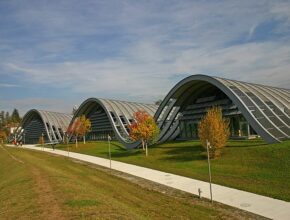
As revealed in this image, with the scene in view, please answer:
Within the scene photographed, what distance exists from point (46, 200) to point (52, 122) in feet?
279

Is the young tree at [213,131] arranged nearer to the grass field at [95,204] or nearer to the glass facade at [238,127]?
the grass field at [95,204]

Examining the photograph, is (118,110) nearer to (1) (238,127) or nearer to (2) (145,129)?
(2) (145,129)

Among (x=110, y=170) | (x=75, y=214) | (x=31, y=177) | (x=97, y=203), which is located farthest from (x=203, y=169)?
(x=75, y=214)

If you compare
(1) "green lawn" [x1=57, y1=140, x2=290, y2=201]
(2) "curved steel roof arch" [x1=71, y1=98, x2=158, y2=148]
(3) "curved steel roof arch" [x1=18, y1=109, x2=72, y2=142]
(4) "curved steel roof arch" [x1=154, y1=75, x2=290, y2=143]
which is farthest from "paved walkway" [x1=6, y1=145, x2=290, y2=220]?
(3) "curved steel roof arch" [x1=18, y1=109, x2=72, y2=142]

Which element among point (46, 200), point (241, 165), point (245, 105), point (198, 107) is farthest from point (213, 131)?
point (198, 107)

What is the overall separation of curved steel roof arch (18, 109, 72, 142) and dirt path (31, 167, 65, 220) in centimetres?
7345

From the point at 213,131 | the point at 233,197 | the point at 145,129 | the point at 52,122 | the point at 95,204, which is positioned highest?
the point at 52,122

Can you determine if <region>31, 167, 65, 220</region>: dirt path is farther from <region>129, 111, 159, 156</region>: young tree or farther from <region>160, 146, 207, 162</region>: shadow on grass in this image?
<region>129, 111, 159, 156</region>: young tree

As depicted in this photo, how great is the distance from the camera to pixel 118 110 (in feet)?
233

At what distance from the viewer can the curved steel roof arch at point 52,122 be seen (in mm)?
96075

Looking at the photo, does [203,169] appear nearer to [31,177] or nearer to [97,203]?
[31,177]

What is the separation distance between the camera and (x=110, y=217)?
13.3 metres

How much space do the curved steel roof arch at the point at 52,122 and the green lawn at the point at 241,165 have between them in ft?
195

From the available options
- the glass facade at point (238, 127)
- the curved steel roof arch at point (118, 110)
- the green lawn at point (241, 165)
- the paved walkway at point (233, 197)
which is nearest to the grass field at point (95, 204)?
the paved walkway at point (233, 197)
